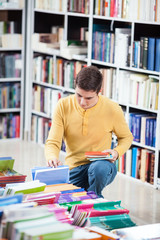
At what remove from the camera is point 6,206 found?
209cm

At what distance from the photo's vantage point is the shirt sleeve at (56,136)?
322 centimetres

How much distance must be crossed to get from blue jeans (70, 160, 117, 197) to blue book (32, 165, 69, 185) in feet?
1.18

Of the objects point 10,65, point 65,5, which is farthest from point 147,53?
point 10,65

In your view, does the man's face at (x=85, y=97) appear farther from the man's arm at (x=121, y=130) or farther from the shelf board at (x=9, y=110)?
the shelf board at (x=9, y=110)

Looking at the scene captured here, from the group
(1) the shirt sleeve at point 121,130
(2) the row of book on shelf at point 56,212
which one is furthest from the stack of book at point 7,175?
(1) the shirt sleeve at point 121,130

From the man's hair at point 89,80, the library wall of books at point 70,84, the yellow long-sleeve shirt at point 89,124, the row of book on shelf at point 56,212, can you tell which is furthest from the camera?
the yellow long-sleeve shirt at point 89,124

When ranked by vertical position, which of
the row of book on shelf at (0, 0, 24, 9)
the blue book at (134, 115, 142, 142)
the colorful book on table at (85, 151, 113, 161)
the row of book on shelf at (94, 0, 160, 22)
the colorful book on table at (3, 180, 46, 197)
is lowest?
the blue book at (134, 115, 142, 142)

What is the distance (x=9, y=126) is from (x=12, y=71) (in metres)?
0.67

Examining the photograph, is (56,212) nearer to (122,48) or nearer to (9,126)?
(122,48)

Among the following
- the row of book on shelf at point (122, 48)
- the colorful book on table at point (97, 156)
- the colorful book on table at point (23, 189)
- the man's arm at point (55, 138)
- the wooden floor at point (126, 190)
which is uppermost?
the row of book on shelf at point (122, 48)

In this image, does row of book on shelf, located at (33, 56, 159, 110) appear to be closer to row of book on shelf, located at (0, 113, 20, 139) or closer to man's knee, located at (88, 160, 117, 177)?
row of book on shelf, located at (0, 113, 20, 139)

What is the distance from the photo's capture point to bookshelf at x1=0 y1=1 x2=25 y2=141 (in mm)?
5992

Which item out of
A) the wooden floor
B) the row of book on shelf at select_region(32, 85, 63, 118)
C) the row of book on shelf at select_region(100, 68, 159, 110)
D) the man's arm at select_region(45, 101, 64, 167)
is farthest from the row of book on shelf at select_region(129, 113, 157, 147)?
the man's arm at select_region(45, 101, 64, 167)

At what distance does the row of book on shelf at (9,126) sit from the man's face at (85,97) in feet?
9.68
